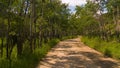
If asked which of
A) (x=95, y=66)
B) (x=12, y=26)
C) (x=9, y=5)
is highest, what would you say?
(x=9, y=5)

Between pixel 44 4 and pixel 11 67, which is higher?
pixel 44 4

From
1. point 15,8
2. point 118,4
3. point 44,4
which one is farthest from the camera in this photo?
point 118,4

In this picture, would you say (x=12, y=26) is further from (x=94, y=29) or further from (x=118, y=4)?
(x=94, y=29)

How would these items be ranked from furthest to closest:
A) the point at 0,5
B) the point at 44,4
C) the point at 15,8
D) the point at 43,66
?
the point at 44,4 → the point at 15,8 → the point at 43,66 → the point at 0,5

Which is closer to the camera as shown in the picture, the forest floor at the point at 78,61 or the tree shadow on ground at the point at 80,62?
the tree shadow on ground at the point at 80,62

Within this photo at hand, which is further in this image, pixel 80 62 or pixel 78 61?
pixel 78 61

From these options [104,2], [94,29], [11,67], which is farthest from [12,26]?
[94,29]

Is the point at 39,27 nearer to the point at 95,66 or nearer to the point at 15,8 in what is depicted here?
the point at 15,8

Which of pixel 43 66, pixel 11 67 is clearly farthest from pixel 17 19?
pixel 11 67

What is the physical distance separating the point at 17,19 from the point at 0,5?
3323 millimetres

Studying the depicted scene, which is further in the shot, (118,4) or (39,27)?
(118,4)

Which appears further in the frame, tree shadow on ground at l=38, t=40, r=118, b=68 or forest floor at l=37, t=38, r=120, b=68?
forest floor at l=37, t=38, r=120, b=68

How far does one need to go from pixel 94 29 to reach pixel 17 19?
56.6m

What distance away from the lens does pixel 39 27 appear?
34250 mm
